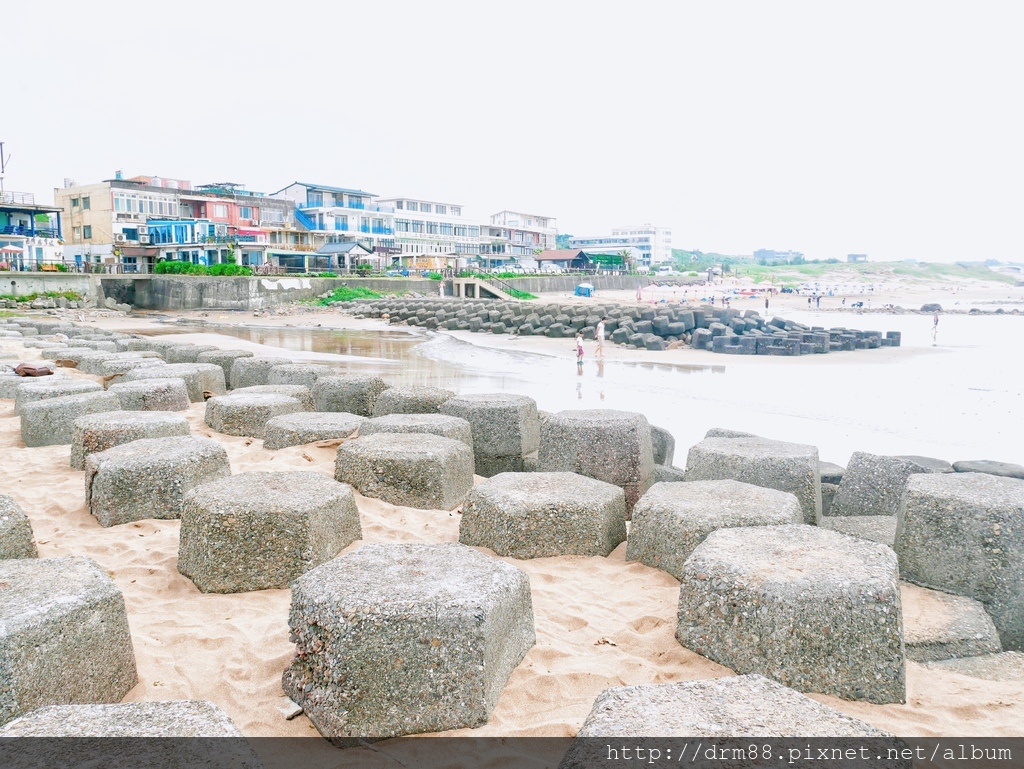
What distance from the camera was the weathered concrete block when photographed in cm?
224

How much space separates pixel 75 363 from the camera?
41.4 feet

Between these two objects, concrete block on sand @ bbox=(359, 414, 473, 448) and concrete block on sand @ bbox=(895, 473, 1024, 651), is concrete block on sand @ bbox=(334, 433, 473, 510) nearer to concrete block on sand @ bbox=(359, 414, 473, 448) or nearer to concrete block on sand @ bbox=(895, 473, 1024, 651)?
concrete block on sand @ bbox=(359, 414, 473, 448)

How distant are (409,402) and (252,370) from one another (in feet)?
14.2

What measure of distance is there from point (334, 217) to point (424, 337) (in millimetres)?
44454

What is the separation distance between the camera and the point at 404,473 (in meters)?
5.38

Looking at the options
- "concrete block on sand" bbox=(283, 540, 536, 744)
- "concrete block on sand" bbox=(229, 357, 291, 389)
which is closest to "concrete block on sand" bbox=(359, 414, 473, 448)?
"concrete block on sand" bbox=(283, 540, 536, 744)

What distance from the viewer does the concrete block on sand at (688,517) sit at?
13.6ft

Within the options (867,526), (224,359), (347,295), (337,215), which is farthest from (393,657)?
(337,215)

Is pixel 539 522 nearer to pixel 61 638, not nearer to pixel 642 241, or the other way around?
pixel 61 638

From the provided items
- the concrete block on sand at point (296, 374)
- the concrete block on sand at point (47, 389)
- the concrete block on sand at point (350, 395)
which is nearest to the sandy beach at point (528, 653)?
the concrete block on sand at point (47, 389)

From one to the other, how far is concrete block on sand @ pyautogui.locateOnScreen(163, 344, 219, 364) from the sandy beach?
7.73m

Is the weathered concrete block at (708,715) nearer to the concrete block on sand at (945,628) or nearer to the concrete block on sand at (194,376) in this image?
the concrete block on sand at (945,628)

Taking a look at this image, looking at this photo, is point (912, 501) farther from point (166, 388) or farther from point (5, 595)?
point (166, 388)

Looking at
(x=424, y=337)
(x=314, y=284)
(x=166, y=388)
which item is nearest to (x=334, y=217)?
(x=314, y=284)
